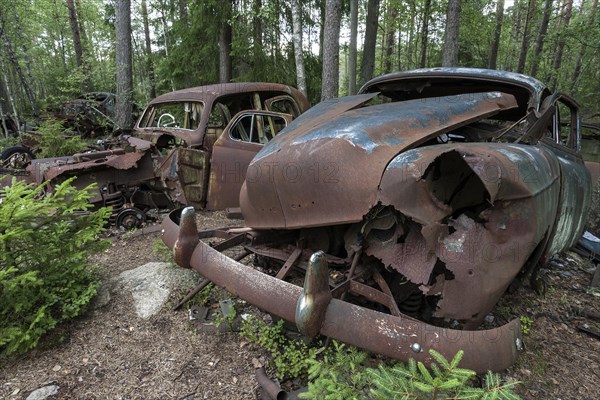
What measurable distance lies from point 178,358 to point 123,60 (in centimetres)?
953

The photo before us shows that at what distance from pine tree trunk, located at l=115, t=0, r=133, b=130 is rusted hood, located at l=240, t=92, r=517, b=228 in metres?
8.30

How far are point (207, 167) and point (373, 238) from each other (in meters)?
3.15

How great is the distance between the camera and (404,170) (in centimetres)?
182

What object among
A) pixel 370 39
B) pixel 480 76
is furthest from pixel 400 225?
pixel 370 39

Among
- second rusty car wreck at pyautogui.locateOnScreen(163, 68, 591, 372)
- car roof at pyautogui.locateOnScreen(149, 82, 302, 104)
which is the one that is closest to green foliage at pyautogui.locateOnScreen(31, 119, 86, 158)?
car roof at pyautogui.locateOnScreen(149, 82, 302, 104)

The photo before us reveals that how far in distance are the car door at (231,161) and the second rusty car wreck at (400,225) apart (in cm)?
191

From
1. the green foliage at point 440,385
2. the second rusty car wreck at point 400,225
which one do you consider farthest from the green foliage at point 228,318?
the green foliage at point 440,385

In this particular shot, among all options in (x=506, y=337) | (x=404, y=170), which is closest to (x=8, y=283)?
(x=404, y=170)

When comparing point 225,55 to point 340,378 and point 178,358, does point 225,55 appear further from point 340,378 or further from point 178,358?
point 340,378

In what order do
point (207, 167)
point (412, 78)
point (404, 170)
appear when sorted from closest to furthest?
1. point (404, 170)
2. point (412, 78)
3. point (207, 167)

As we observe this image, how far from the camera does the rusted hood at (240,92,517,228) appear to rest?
202 cm

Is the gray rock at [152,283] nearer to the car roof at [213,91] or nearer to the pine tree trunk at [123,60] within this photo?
the car roof at [213,91]

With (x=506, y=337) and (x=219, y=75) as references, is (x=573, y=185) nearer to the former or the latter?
(x=506, y=337)

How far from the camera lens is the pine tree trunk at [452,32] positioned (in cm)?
826
